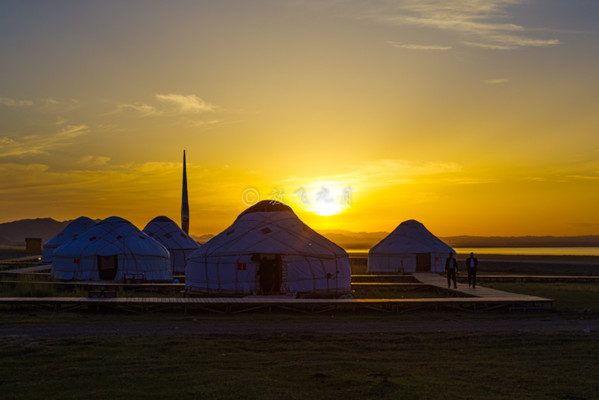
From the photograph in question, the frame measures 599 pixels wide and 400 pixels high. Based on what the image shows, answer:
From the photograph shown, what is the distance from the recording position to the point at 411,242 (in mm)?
41781

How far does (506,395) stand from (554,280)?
94.9 ft

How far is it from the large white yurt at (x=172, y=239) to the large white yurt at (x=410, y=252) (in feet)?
43.2

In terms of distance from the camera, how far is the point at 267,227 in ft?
80.2

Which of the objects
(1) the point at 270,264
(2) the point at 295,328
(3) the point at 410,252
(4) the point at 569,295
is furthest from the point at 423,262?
(2) the point at 295,328

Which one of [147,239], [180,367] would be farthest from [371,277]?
[180,367]

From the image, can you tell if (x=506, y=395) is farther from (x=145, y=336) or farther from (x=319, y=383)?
(x=145, y=336)

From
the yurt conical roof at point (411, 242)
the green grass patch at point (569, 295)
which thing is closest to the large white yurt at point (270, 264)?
the green grass patch at point (569, 295)

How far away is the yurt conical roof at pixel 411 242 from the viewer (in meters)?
41.4

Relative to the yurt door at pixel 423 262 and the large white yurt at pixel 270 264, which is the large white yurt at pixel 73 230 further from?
the large white yurt at pixel 270 264

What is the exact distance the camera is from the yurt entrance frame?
75.5 feet

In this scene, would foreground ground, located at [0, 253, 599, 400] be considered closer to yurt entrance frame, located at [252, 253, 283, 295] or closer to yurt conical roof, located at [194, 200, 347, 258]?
yurt entrance frame, located at [252, 253, 283, 295]

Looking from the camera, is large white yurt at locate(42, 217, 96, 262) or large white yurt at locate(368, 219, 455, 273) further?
large white yurt at locate(42, 217, 96, 262)

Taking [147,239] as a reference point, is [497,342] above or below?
below

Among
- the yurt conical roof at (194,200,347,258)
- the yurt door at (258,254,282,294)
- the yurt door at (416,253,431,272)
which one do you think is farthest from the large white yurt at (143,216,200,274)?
the yurt door at (258,254,282,294)
